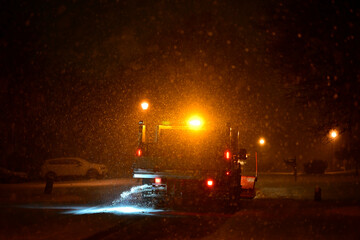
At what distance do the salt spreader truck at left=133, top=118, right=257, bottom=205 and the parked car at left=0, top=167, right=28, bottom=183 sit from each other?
16.8 m

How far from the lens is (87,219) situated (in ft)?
36.4

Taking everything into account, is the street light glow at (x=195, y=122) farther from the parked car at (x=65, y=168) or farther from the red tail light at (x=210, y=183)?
the parked car at (x=65, y=168)

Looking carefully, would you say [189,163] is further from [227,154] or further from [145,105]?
[145,105]

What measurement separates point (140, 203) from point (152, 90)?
55.5ft

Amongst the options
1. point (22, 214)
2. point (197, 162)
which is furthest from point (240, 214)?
point (22, 214)

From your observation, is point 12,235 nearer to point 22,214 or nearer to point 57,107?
point 22,214

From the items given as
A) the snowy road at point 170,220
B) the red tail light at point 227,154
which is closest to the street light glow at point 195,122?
the red tail light at point 227,154

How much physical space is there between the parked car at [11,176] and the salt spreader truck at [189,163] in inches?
663

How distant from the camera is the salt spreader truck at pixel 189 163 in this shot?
1366cm

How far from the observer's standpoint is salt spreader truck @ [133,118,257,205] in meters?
13.7

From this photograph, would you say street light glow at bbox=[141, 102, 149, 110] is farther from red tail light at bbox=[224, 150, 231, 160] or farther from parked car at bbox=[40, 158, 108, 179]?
parked car at bbox=[40, 158, 108, 179]

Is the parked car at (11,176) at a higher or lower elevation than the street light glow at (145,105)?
lower

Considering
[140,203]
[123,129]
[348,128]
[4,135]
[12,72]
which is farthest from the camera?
[123,129]

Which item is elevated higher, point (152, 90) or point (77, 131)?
point (152, 90)
